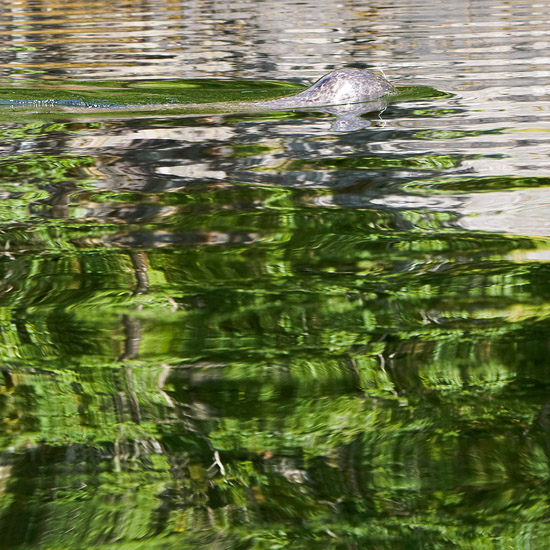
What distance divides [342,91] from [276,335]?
481cm

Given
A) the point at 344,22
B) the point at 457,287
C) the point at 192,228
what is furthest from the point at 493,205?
the point at 344,22

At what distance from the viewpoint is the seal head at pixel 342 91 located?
6672 millimetres

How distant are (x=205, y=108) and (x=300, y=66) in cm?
344

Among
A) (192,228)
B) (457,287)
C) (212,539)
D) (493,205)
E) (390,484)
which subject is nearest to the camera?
→ (212,539)

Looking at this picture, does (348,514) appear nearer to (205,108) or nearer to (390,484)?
(390,484)

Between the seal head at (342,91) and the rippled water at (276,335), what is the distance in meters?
1.18

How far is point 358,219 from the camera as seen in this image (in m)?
3.33

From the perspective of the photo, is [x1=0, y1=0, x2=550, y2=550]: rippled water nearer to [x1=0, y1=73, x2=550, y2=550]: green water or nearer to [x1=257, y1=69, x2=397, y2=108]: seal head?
[x1=0, y1=73, x2=550, y2=550]: green water

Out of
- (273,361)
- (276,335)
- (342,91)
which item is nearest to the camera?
(273,361)

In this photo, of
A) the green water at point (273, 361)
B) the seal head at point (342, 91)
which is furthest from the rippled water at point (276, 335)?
the seal head at point (342, 91)

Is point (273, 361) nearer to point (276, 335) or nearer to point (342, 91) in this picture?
point (276, 335)

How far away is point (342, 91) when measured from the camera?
6.77m

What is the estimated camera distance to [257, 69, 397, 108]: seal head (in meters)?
6.67

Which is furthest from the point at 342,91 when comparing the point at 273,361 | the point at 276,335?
the point at 273,361
